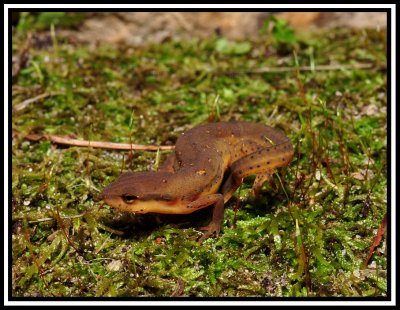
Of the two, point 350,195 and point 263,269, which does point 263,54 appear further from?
point 263,269

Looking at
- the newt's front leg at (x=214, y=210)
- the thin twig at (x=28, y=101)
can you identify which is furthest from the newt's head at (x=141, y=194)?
the thin twig at (x=28, y=101)

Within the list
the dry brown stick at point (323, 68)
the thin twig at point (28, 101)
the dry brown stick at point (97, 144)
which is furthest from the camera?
the dry brown stick at point (323, 68)

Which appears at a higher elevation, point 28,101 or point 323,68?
point 323,68

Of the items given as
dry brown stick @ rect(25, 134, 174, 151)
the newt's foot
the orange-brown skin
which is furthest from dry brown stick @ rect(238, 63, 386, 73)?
the newt's foot

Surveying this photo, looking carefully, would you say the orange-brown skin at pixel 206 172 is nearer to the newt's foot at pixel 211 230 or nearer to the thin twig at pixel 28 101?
the newt's foot at pixel 211 230

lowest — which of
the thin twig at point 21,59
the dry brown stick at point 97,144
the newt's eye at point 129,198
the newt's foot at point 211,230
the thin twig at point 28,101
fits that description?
the newt's foot at point 211,230

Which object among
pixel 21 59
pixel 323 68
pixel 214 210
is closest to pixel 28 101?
pixel 21 59

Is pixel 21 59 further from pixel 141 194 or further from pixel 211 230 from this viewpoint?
pixel 211 230

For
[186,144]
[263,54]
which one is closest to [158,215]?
[186,144]
